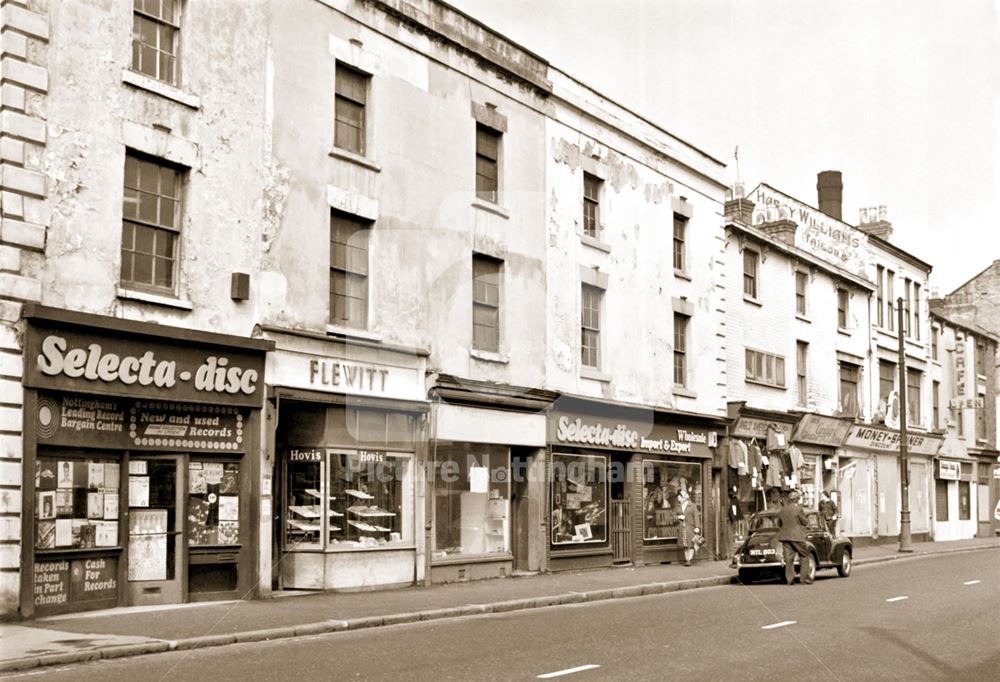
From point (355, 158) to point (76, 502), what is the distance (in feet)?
27.1

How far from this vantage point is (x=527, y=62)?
26.3 metres

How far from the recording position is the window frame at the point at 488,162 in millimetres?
24984

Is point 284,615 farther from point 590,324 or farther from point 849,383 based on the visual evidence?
point 849,383

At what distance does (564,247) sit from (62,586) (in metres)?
14.8

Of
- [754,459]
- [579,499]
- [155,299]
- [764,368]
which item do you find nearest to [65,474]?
[155,299]

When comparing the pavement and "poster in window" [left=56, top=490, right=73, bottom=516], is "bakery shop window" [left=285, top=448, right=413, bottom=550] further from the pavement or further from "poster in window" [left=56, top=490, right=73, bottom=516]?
"poster in window" [left=56, top=490, right=73, bottom=516]

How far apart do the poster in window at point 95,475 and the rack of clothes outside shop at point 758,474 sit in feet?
70.0

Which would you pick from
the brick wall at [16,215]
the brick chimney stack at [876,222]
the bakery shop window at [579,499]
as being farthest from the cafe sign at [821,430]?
the brick wall at [16,215]

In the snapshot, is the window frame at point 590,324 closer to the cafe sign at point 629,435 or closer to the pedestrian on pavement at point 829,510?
the cafe sign at point 629,435

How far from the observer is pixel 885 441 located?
148 ft

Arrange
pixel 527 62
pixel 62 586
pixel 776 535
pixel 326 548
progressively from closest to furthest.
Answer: pixel 62 586 → pixel 326 548 → pixel 776 535 → pixel 527 62

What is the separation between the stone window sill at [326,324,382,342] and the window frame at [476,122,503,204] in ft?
16.2

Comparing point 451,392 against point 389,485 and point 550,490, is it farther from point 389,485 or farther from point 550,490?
point 550,490

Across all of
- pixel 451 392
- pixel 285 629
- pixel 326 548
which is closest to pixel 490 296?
pixel 451 392
